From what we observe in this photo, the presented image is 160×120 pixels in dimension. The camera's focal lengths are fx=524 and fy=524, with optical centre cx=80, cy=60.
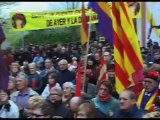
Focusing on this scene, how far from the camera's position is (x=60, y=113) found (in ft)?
18.9

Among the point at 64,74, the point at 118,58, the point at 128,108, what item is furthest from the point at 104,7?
the point at 128,108

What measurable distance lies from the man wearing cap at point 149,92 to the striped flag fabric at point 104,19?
143 cm

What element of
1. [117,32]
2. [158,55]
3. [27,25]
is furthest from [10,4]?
[117,32]

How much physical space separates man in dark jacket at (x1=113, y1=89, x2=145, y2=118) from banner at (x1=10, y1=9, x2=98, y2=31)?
1206cm

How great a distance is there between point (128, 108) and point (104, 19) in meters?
2.89

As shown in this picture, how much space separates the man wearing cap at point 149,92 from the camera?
6179mm

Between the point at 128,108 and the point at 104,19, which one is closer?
the point at 128,108

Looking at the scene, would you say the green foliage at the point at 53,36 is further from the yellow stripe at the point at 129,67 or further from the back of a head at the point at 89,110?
the back of a head at the point at 89,110

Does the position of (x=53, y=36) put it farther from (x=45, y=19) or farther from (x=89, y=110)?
(x=89, y=110)

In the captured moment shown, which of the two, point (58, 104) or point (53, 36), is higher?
point (58, 104)

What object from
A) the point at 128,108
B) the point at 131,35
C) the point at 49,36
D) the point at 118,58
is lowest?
the point at 49,36

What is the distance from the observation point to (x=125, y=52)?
668cm

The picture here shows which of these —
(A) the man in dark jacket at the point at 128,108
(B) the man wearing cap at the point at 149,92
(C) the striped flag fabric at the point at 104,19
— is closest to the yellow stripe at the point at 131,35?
(B) the man wearing cap at the point at 149,92

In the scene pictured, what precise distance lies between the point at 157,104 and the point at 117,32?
1352 millimetres
